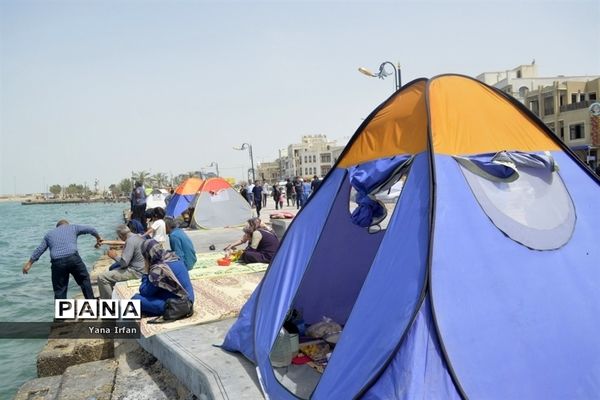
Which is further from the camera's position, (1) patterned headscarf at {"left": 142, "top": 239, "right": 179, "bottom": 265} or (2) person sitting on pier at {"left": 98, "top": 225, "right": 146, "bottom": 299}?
(2) person sitting on pier at {"left": 98, "top": 225, "right": 146, "bottom": 299}

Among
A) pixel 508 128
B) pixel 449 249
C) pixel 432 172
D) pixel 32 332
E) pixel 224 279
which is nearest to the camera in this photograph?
pixel 449 249

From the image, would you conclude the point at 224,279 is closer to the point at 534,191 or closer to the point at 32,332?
the point at 32,332

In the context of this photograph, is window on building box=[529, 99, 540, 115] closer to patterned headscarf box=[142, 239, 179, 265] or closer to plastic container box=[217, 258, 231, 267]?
plastic container box=[217, 258, 231, 267]

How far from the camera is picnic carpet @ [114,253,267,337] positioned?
20.0ft

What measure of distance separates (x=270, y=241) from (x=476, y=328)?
7126 millimetres

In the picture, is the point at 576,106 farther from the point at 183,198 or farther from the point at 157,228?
the point at 157,228

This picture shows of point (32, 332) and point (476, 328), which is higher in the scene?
point (476, 328)

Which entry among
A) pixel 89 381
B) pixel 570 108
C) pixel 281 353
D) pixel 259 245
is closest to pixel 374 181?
pixel 281 353

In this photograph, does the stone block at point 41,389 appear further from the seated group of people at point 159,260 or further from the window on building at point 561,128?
the window on building at point 561,128

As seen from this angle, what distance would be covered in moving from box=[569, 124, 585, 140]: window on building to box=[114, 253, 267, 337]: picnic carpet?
3923 cm

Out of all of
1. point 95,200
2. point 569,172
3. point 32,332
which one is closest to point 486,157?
point 569,172

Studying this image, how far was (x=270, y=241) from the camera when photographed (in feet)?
33.0

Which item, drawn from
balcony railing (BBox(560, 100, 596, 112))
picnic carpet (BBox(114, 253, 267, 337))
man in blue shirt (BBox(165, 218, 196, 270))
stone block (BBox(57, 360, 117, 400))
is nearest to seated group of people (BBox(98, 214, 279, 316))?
man in blue shirt (BBox(165, 218, 196, 270))

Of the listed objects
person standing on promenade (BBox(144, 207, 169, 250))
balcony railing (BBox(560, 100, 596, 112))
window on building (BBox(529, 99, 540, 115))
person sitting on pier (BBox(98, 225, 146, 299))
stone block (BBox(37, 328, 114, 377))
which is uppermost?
window on building (BBox(529, 99, 540, 115))
